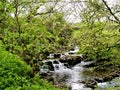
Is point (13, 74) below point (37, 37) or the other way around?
below

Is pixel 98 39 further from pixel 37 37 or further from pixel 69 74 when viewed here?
pixel 69 74

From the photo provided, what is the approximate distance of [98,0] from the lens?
10844 mm

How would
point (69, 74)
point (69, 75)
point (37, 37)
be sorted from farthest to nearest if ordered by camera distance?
point (69, 74)
point (69, 75)
point (37, 37)

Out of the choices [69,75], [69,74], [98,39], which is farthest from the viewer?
[69,74]

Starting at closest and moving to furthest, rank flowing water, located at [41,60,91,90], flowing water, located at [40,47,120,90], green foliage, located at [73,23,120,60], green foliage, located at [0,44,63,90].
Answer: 1. green foliage, located at [0,44,63,90]
2. green foliage, located at [73,23,120,60]
3. flowing water, located at [40,47,120,90]
4. flowing water, located at [41,60,91,90]

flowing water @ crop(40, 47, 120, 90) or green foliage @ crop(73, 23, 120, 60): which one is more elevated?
green foliage @ crop(73, 23, 120, 60)

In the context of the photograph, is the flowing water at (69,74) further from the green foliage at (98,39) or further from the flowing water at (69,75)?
the green foliage at (98,39)

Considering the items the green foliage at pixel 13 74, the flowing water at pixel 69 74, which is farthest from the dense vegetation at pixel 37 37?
the flowing water at pixel 69 74

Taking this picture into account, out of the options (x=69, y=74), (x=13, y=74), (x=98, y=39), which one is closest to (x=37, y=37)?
(x=13, y=74)

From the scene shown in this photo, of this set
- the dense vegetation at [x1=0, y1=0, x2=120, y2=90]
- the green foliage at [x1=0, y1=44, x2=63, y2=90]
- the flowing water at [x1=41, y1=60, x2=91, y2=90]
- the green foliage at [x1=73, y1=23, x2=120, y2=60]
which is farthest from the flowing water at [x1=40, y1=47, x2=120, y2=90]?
the green foliage at [x1=73, y1=23, x2=120, y2=60]

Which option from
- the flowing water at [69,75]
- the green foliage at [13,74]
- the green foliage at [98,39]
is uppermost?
the green foliage at [98,39]

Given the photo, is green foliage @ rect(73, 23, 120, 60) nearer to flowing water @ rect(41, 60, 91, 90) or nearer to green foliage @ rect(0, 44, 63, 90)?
green foliage @ rect(0, 44, 63, 90)

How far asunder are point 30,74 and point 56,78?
10.2 metres

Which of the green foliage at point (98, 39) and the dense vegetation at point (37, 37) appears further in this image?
the green foliage at point (98, 39)
